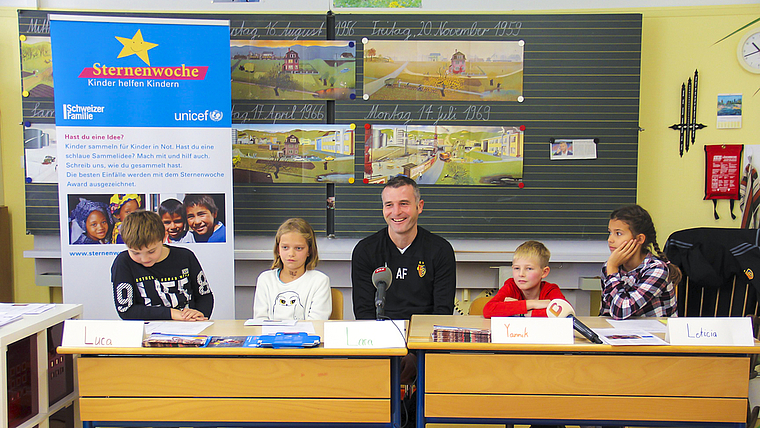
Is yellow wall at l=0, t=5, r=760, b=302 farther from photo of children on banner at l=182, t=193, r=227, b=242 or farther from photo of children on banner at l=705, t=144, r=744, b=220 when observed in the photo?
photo of children on banner at l=182, t=193, r=227, b=242

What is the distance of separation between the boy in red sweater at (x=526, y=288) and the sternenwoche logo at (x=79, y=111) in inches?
101

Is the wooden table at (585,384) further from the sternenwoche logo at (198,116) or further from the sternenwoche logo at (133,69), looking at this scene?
the sternenwoche logo at (133,69)

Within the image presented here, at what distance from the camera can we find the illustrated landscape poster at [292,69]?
329 cm

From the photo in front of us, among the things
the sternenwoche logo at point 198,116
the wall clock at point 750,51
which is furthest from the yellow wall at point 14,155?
the wall clock at point 750,51

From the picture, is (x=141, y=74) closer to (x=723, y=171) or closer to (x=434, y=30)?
(x=434, y=30)

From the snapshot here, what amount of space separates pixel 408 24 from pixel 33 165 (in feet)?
8.98

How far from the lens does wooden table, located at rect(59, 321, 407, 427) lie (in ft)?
5.63

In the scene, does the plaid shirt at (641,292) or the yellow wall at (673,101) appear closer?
the plaid shirt at (641,292)

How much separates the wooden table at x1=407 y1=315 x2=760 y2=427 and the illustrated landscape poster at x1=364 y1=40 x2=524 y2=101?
2.06 meters

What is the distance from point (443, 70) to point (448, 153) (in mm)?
564

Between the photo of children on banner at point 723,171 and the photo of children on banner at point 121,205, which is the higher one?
the photo of children on banner at point 723,171

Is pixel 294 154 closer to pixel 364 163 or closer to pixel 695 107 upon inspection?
pixel 364 163

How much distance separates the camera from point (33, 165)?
130 inches

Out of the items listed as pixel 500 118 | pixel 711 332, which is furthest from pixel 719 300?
pixel 500 118
